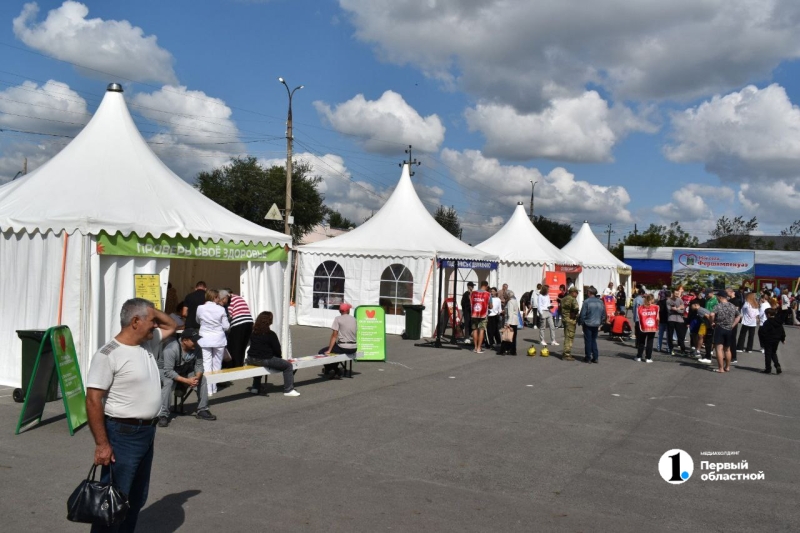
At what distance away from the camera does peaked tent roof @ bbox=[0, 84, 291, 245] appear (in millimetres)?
9984

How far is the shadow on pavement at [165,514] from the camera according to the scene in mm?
4891

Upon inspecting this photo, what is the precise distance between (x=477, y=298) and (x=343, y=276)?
5969 millimetres

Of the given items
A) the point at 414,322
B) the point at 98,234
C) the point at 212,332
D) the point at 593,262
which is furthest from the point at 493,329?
the point at 593,262

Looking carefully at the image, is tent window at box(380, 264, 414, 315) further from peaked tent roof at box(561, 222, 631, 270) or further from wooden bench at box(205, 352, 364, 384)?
peaked tent roof at box(561, 222, 631, 270)

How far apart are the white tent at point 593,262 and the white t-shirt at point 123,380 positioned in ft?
90.1

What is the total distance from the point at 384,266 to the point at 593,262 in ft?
52.2

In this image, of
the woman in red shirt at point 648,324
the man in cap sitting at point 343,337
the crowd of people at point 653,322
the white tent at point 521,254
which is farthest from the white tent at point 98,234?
the white tent at point 521,254

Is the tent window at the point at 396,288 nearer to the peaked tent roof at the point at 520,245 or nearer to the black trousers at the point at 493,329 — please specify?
the black trousers at the point at 493,329

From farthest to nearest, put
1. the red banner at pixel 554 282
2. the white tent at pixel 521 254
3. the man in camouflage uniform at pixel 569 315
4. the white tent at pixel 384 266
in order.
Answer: the red banner at pixel 554 282, the white tent at pixel 521 254, the white tent at pixel 384 266, the man in camouflage uniform at pixel 569 315

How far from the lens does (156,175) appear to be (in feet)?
39.3

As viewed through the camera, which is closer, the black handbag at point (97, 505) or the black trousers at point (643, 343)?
the black handbag at point (97, 505)

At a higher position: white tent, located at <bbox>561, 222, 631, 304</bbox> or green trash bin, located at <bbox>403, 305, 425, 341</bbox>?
white tent, located at <bbox>561, 222, 631, 304</bbox>

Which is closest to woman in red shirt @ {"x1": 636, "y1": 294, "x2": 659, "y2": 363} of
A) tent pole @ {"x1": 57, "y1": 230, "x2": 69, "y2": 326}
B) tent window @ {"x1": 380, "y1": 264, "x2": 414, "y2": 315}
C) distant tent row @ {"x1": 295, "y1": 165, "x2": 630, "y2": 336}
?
distant tent row @ {"x1": 295, "y1": 165, "x2": 630, "y2": 336}

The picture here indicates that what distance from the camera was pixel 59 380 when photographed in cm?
762
